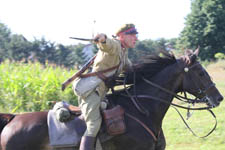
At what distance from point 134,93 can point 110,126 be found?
0.67 m

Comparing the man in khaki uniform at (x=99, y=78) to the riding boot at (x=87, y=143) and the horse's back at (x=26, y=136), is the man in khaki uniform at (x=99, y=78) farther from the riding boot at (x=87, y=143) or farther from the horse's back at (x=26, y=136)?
the horse's back at (x=26, y=136)

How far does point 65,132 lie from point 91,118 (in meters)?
0.42

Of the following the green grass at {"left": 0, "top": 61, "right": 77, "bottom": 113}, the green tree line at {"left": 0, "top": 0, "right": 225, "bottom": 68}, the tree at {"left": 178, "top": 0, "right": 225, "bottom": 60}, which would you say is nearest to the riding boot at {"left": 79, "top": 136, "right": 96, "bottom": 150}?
the green grass at {"left": 0, "top": 61, "right": 77, "bottom": 113}

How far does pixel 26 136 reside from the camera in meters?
3.95

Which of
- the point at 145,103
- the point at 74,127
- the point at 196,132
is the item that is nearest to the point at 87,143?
the point at 74,127

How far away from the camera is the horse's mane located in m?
4.34

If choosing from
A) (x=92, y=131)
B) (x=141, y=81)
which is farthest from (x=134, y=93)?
(x=92, y=131)

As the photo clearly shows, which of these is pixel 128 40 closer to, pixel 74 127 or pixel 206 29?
pixel 74 127

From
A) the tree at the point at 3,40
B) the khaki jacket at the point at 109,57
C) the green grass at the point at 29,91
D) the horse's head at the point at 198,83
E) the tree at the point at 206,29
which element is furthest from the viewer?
the tree at the point at 3,40

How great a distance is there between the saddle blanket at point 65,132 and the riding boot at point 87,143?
0.12m

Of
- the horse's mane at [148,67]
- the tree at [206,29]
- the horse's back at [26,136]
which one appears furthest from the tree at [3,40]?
the horse's mane at [148,67]

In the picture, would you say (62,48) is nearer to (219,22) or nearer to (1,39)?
(1,39)

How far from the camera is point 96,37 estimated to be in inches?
141

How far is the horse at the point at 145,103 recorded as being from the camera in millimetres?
3943
